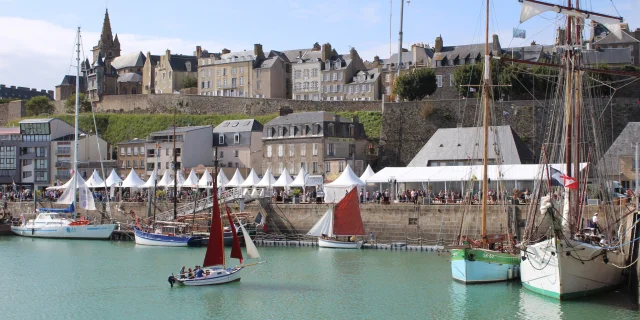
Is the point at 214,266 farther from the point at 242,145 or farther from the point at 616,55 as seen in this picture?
the point at 616,55

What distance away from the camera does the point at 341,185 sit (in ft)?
158

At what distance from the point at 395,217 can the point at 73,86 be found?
3351 inches

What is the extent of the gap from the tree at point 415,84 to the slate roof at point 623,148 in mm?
24104

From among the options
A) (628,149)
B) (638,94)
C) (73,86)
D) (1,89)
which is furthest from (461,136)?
(1,89)

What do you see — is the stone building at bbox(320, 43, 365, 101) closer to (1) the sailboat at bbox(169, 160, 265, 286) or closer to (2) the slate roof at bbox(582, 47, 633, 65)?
(2) the slate roof at bbox(582, 47, 633, 65)

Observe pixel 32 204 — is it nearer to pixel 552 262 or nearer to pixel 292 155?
pixel 292 155

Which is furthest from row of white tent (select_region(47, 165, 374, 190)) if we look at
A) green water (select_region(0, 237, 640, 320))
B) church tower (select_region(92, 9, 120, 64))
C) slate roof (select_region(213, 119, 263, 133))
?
church tower (select_region(92, 9, 120, 64))

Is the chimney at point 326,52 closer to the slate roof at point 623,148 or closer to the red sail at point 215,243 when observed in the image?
the slate roof at point 623,148

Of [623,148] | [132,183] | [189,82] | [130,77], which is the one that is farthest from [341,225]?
[130,77]

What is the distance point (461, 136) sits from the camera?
55844 mm

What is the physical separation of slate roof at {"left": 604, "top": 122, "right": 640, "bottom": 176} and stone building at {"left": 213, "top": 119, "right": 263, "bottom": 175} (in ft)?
104

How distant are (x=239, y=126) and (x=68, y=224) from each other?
21.6 meters

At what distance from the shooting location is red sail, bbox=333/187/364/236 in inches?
1699

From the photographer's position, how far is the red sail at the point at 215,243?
32500 millimetres
